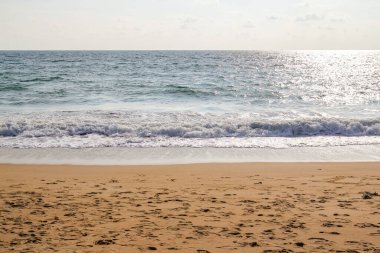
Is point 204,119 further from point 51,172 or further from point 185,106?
point 51,172

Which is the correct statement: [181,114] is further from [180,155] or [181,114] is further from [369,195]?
[369,195]

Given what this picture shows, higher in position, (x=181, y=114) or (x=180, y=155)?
(x=181, y=114)

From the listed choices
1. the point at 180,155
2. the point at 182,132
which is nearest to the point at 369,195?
the point at 180,155

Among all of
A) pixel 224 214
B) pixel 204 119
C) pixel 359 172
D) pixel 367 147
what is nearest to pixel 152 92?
pixel 204 119

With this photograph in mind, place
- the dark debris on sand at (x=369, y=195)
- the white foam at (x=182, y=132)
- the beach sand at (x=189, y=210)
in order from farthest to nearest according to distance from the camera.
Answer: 1. the white foam at (x=182, y=132)
2. the dark debris on sand at (x=369, y=195)
3. the beach sand at (x=189, y=210)

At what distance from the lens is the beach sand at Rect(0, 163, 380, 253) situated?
5.39 m

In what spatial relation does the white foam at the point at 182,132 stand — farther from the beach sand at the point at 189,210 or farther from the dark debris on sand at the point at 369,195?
the dark debris on sand at the point at 369,195

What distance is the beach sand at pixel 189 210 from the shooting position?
5.39 meters

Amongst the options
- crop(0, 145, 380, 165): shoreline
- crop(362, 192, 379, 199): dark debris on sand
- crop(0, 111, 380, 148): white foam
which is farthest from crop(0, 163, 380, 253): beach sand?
crop(0, 111, 380, 148): white foam

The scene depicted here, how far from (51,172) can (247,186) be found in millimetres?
4884

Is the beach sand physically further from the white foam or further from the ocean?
the ocean

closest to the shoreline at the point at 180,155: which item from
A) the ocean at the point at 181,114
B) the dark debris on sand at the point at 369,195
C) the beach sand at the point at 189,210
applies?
the ocean at the point at 181,114

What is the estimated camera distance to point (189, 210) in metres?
6.75

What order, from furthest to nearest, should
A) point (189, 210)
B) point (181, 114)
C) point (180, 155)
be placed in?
point (181, 114), point (180, 155), point (189, 210)
